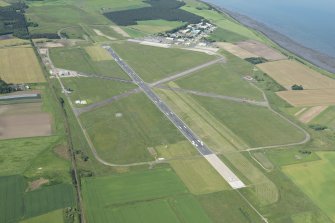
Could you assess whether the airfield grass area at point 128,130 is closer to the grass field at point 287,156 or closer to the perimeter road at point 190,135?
the perimeter road at point 190,135

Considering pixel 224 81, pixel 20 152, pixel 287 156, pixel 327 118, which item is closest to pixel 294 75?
pixel 224 81

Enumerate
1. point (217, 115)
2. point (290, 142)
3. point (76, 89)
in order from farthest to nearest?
point (76, 89), point (217, 115), point (290, 142)

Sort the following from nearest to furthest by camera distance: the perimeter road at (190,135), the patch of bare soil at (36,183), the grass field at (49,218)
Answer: the grass field at (49,218), the patch of bare soil at (36,183), the perimeter road at (190,135)

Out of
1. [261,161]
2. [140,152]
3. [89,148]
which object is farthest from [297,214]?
[89,148]

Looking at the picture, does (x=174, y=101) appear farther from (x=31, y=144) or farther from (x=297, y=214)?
(x=297, y=214)

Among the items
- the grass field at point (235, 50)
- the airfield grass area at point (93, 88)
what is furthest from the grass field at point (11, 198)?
the grass field at point (235, 50)

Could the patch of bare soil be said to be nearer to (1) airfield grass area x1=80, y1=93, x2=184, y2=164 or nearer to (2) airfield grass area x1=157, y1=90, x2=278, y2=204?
(1) airfield grass area x1=80, y1=93, x2=184, y2=164
